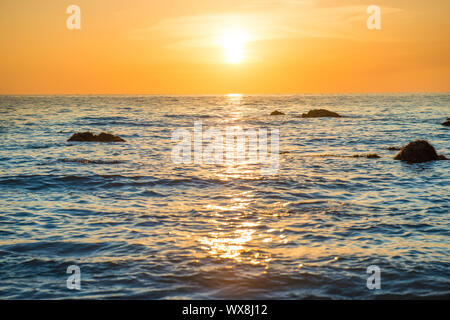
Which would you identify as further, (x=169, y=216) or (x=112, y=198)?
(x=112, y=198)

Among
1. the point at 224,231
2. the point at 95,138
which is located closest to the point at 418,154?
the point at 224,231

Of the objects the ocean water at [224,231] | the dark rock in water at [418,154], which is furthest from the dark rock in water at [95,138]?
the dark rock in water at [418,154]

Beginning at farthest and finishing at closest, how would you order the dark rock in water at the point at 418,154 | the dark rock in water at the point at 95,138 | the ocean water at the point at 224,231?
1. the dark rock in water at the point at 95,138
2. the dark rock in water at the point at 418,154
3. the ocean water at the point at 224,231

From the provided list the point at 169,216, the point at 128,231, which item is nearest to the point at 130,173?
the point at 169,216

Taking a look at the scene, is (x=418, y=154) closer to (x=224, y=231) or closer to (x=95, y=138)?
(x=224, y=231)

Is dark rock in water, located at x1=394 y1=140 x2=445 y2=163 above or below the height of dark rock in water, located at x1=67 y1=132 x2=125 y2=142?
below

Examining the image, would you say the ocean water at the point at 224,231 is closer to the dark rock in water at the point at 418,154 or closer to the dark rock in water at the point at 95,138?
the dark rock in water at the point at 418,154

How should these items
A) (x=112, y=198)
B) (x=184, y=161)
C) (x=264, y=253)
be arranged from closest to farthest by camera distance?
(x=264, y=253) < (x=112, y=198) < (x=184, y=161)

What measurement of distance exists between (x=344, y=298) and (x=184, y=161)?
15.6 metres

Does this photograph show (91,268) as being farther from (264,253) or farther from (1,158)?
(1,158)

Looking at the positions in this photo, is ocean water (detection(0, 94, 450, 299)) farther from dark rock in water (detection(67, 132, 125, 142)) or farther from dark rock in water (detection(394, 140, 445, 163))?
dark rock in water (detection(67, 132, 125, 142))

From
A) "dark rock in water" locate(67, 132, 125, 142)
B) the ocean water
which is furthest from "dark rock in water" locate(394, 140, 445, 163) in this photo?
"dark rock in water" locate(67, 132, 125, 142)

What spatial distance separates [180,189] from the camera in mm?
14836

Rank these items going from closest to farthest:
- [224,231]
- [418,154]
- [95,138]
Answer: [224,231]
[418,154]
[95,138]
